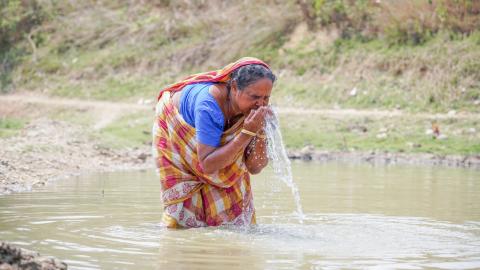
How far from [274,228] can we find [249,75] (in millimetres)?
1562

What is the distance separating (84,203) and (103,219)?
3.71 feet

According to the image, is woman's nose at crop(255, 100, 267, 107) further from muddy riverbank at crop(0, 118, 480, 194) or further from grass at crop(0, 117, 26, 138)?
grass at crop(0, 117, 26, 138)

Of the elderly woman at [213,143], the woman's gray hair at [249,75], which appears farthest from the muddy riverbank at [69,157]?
the woman's gray hair at [249,75]

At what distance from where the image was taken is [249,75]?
19.0ft

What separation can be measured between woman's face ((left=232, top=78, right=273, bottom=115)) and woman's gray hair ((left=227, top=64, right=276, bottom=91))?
0.08ft

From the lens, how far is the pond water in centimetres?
539

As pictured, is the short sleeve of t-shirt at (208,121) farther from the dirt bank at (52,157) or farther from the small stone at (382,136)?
the small stone at (382,136)

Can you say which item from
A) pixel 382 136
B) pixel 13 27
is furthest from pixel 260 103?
pixel 13 27

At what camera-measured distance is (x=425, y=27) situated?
710 inches

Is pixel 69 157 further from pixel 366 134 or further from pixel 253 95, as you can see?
pixel 253 95

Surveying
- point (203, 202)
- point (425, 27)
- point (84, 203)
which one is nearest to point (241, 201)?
point (203, 202)

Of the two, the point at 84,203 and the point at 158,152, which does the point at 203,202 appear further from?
the point at 84,203

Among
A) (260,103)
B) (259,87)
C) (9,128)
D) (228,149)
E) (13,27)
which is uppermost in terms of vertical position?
(13,27)

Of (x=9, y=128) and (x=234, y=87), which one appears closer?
(x=234, y=87)
